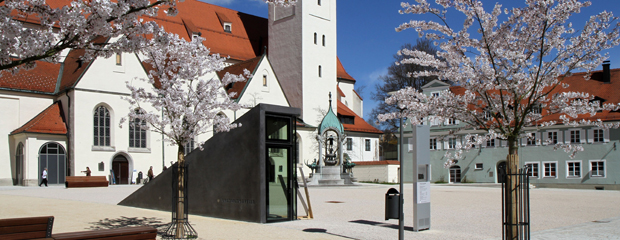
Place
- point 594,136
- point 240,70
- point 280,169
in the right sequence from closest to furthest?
point 280,169 < point 594,136 < point 240,70

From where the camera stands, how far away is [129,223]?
1137 cm

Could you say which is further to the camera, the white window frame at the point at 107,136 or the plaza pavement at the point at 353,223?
the white window frame at the point at 107,136

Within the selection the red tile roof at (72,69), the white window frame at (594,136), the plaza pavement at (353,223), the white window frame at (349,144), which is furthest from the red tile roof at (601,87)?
the red tile roof at (72,69)

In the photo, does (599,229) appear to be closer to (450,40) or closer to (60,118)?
(450,40)

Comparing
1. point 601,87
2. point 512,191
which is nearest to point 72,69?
point 512,191

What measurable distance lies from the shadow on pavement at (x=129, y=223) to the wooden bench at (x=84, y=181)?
Result: 18.7 metres

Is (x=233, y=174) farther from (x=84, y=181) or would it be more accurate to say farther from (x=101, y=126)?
(x=101, y=126)

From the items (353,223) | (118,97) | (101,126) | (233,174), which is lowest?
(353,223)

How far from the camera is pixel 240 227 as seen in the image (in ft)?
36.7

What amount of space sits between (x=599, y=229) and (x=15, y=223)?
11047 millimetres

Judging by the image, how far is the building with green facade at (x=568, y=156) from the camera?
3816 centimetres

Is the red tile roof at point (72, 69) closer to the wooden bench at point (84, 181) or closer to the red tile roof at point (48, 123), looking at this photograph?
the red tile roof at point (48, 123)

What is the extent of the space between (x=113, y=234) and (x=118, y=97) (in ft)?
108

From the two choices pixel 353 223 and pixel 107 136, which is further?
pixel 107 136
